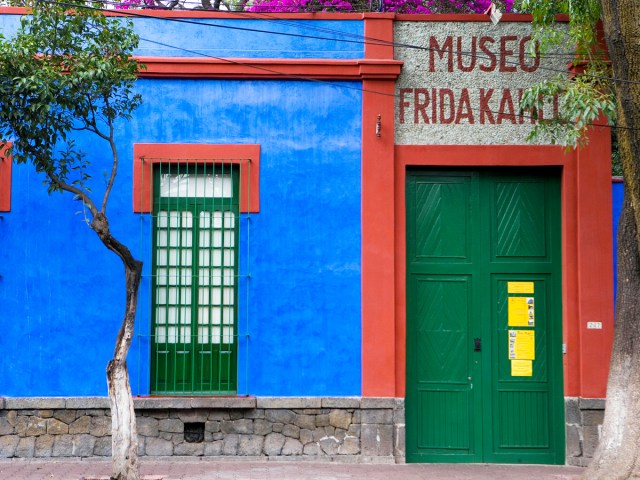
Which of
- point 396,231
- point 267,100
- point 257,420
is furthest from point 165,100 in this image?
point 257,420

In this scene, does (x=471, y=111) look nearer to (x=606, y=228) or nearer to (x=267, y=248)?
(x=606, y=228)

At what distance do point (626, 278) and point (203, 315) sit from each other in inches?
189

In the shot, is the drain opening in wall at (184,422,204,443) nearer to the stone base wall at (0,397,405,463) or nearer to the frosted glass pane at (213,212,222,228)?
the stone base wall at (0,397,405,463)

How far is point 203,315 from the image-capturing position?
987 centimetres

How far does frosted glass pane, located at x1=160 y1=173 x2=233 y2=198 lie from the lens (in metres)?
9.96

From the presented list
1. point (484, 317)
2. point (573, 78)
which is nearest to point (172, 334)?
point (484, 317)

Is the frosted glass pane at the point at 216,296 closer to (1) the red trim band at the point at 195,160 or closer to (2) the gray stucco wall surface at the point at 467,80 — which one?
(1) the red trim band at the point at 195,160

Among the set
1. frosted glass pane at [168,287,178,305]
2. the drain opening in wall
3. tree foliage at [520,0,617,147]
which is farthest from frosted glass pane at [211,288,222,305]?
tree foliage at [520,0,617,147]

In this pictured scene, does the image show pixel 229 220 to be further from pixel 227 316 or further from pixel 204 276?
Result: pixel 227 316

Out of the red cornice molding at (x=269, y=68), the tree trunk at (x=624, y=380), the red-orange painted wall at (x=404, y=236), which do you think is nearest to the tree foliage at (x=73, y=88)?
the red cornice molding at (x=269, y=68)

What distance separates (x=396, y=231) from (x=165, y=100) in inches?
126

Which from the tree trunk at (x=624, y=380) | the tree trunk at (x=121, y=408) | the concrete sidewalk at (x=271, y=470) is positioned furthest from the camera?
the concrete sidewalk at (x=271, y=470)

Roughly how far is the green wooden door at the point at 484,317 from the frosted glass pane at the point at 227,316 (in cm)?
216

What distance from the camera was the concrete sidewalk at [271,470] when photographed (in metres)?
8.84
